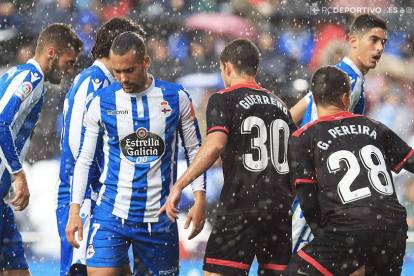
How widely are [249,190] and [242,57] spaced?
78cm

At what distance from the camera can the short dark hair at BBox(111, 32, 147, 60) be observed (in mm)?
4078

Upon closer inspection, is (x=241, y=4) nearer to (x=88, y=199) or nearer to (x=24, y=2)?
(x=24, y=2)

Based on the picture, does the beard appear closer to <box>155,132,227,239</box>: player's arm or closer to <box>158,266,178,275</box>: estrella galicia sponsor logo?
<box>155,132,227,239</box>: player's arm

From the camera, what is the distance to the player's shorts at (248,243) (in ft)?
13.3

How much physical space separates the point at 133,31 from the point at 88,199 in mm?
1089

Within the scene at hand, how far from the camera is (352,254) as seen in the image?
3.62m

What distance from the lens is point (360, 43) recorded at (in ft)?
17.9

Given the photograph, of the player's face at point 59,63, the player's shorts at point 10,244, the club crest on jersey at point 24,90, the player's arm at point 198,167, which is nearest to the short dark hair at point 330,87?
the player's arm at point 198,167

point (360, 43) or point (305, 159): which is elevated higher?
point (360, 43)

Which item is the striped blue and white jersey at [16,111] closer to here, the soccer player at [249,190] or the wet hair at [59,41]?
the wet hair at [59,41]

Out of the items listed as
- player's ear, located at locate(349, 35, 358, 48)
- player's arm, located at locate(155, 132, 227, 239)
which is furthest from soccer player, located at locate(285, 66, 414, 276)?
player's ear, located at locate(349, 35, 358, 48)

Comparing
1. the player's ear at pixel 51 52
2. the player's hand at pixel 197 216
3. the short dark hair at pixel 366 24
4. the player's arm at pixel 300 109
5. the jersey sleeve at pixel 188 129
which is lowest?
the player's hand at pixel 197 216

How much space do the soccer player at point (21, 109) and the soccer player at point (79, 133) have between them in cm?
30

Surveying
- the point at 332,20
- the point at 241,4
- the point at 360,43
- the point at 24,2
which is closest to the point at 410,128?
the point at 332,20
